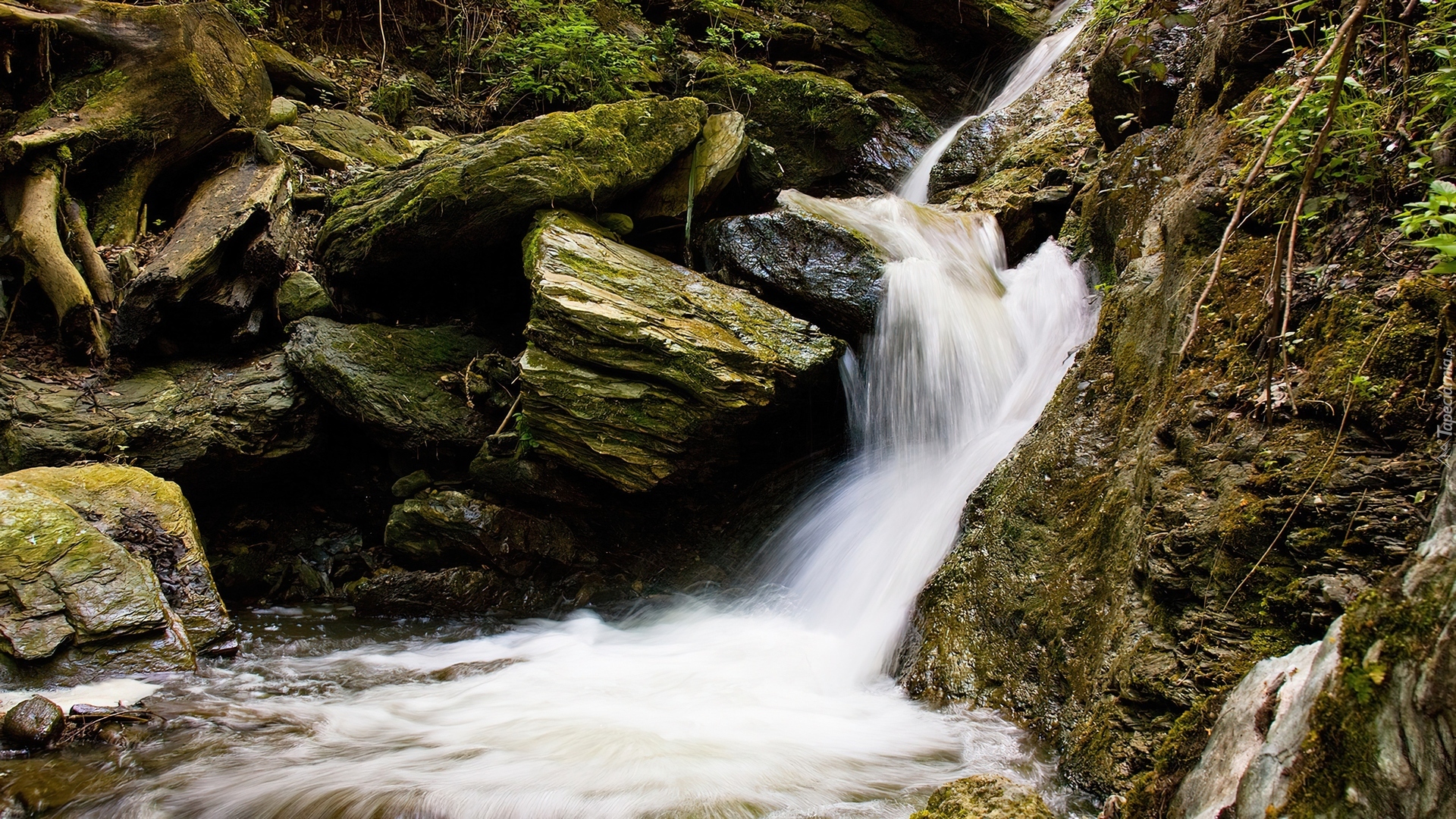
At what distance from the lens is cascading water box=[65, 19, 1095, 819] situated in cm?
306

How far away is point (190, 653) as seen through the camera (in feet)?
14.1

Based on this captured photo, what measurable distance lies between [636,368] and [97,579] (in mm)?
3429

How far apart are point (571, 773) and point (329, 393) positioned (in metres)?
4.16

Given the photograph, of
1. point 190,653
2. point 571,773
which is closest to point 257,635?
point 190,653

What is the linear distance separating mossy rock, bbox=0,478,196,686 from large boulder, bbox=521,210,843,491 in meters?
2.57

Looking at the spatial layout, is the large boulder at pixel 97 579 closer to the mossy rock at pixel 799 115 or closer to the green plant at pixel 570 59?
the green plant at pixel 570 59

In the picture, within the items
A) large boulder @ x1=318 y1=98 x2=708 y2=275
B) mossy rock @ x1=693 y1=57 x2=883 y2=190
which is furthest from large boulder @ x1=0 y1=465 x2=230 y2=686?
mossy rock @ x1=693 y1=57 x2=883 y2=190

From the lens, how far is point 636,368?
5.40 meters

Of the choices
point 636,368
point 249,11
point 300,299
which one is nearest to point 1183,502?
point 636,368

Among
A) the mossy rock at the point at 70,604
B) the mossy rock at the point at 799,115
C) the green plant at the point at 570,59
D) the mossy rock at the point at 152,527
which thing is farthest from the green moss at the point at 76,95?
the mossy rock at the point at 799,115

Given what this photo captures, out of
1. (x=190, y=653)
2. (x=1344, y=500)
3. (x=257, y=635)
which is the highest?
(x=1344, y=500)

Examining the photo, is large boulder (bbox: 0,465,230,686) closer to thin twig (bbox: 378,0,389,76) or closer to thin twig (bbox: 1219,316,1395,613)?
thin twig (bbox: 1219,316,1395,613)

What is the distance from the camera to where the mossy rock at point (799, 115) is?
957 centimetres

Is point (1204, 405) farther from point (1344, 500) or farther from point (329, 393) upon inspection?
point (329, 393)
